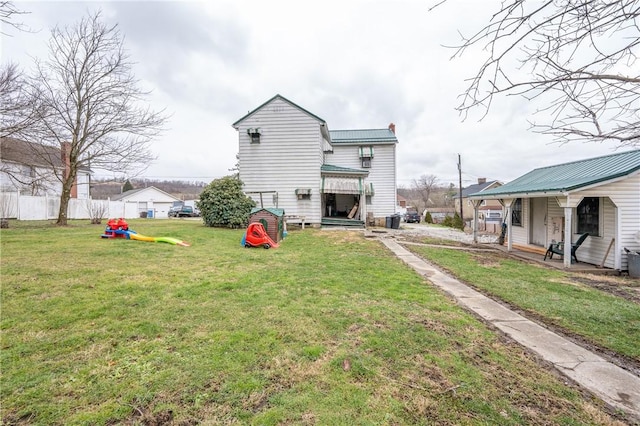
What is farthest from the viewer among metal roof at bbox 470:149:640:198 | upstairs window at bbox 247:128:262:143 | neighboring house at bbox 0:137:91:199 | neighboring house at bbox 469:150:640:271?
upstairs window at bbox 247:128:262:143

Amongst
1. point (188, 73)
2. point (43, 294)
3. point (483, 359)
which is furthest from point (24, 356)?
point (188, 73)

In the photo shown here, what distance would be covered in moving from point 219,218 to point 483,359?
50.0ft

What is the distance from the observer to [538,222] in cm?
1344

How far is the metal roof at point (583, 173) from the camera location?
886 centimetres

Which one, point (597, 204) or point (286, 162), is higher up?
point (286, 162)

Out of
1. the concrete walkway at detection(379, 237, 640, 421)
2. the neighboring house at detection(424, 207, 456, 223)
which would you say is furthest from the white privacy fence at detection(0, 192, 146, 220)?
the neighboring house at detection(424, 207, 456, 223)

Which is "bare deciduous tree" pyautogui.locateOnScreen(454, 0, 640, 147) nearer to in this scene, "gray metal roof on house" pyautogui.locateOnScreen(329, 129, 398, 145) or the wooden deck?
the wooden deck

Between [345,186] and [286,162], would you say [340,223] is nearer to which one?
[345,186]

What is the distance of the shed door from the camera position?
12.9 meters

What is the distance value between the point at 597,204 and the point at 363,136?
17.2 metres

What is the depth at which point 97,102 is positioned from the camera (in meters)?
15.7

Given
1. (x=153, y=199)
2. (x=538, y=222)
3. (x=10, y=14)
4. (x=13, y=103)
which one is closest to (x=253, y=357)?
(x=10, y=14)

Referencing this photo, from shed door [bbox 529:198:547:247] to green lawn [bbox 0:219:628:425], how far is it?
36.1 ft

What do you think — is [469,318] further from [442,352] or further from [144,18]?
Answer: [144,18]
